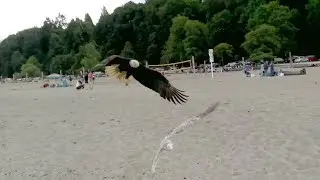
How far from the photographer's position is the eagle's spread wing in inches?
217

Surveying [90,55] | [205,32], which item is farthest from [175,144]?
[90,55]

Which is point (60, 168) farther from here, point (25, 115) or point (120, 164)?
point (25, 115)

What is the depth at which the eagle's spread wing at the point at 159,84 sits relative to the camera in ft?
18.0

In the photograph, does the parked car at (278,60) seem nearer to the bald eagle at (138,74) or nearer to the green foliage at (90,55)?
the green foliage at (90,55)

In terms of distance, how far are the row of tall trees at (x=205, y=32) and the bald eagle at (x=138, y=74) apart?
4777 centimetres

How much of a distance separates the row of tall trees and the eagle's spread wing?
47.7 meters

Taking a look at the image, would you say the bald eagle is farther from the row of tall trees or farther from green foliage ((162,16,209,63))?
green foliage ((162,16,209,63))

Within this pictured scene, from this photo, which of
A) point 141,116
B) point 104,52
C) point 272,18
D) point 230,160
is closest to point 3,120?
point 141,116

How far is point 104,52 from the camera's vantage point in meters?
72.2

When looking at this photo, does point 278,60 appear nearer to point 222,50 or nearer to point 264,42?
point 264,42

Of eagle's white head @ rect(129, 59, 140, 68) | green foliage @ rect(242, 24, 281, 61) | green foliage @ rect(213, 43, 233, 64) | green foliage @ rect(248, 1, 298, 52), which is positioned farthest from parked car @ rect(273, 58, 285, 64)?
eagle's white head @ rect(129, 59, 140, 68)

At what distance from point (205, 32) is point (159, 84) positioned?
6324cm

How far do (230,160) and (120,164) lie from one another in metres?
1.74

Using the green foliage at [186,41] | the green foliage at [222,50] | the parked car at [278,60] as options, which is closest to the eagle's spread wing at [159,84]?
the parked car at [278,60]
